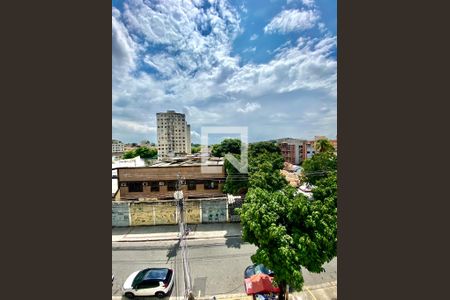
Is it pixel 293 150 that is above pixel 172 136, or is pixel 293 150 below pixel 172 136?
below

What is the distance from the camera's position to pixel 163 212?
298 inches

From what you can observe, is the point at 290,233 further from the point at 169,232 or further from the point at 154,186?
the point at 154,186

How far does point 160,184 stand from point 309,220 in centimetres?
680

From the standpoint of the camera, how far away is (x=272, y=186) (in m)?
7.41

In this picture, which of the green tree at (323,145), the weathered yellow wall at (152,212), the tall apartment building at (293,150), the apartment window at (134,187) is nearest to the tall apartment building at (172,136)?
the apartment window at (134,187)

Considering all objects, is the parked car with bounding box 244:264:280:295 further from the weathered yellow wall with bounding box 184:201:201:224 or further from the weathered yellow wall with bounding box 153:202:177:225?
the weathered yellow wall with bounding box 153:202:177:225

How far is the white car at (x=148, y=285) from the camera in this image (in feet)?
15.1

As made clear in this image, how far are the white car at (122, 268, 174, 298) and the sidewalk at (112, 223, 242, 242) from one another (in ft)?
6.47

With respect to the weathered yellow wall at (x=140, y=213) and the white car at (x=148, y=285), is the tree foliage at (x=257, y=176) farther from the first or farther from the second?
the white car at (x=148, y=285)

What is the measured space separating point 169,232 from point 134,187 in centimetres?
293

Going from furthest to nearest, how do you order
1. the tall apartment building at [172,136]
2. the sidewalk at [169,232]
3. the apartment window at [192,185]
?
the tall apartment building at [172,136] → the apartment window at [192,185] → the sidewalk at [169,232]

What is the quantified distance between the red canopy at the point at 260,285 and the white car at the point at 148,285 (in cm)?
176

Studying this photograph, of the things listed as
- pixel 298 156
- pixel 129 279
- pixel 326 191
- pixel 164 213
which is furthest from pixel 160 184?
pixel 298 156

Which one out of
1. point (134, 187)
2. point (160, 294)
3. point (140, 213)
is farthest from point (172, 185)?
point (160, 294)
